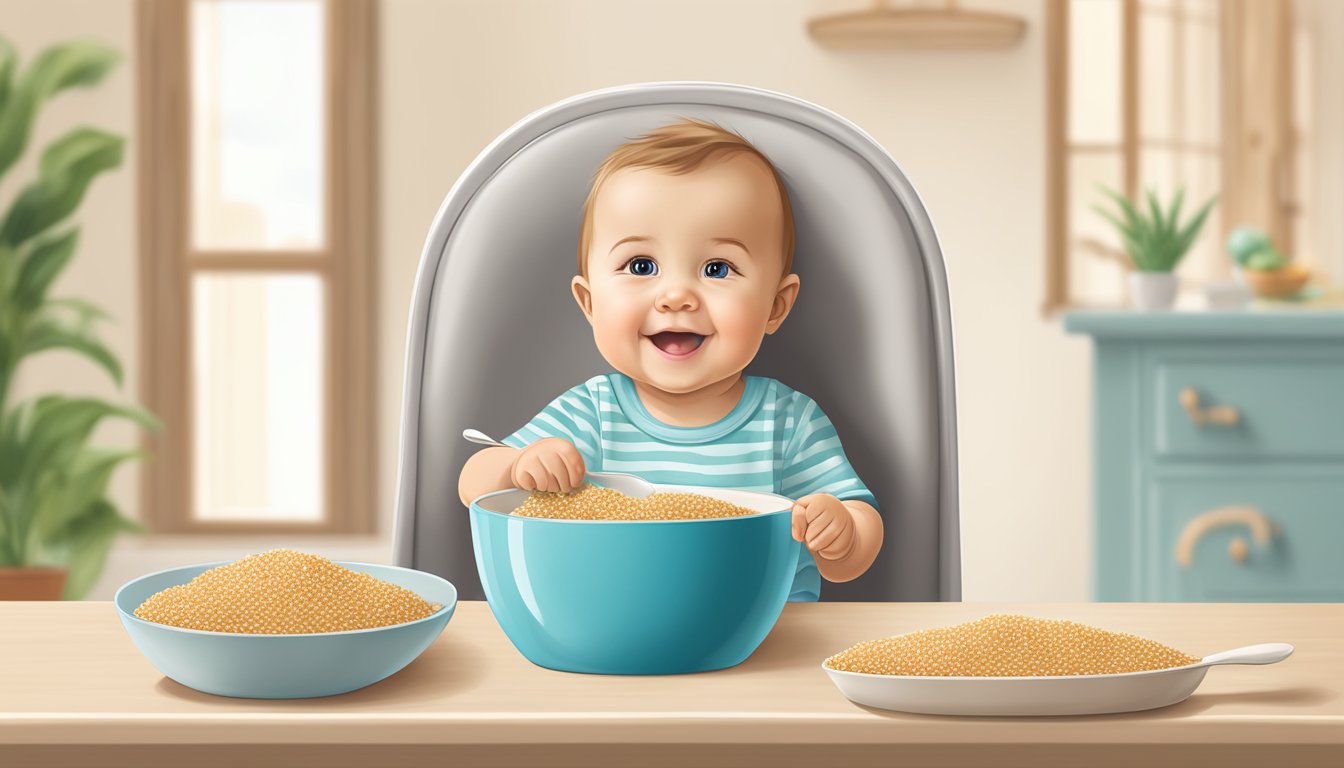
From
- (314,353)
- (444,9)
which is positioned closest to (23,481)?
(314,353)

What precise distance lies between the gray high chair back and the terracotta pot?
1.71m

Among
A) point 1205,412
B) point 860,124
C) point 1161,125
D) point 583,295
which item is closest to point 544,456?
point 583,295

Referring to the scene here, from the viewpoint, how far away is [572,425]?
0.99 m

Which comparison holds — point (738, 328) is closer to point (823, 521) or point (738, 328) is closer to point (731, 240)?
point (731, 240)

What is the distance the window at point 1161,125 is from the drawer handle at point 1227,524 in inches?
43.4

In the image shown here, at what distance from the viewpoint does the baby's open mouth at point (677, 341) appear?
932 mm

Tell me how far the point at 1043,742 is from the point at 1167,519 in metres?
1.56

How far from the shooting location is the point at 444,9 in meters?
2.87

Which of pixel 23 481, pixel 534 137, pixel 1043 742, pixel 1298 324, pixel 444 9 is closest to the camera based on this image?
pixel 1043 742

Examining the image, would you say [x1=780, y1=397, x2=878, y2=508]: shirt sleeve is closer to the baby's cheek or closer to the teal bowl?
the baby's cheek

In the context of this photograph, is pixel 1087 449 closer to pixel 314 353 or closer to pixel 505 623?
pixel 314 353

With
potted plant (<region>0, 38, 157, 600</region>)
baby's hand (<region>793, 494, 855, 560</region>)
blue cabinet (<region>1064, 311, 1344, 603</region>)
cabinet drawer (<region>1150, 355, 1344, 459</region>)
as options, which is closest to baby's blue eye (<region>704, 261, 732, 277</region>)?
baby's hand (<region>793, 494, 855, 560</region>)

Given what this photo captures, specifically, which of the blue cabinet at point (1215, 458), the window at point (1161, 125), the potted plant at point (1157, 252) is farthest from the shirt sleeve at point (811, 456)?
the window at point (1161, 125)

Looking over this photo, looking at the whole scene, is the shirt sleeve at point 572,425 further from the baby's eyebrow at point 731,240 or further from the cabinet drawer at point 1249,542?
the cabinet drawer at point 1249,542
